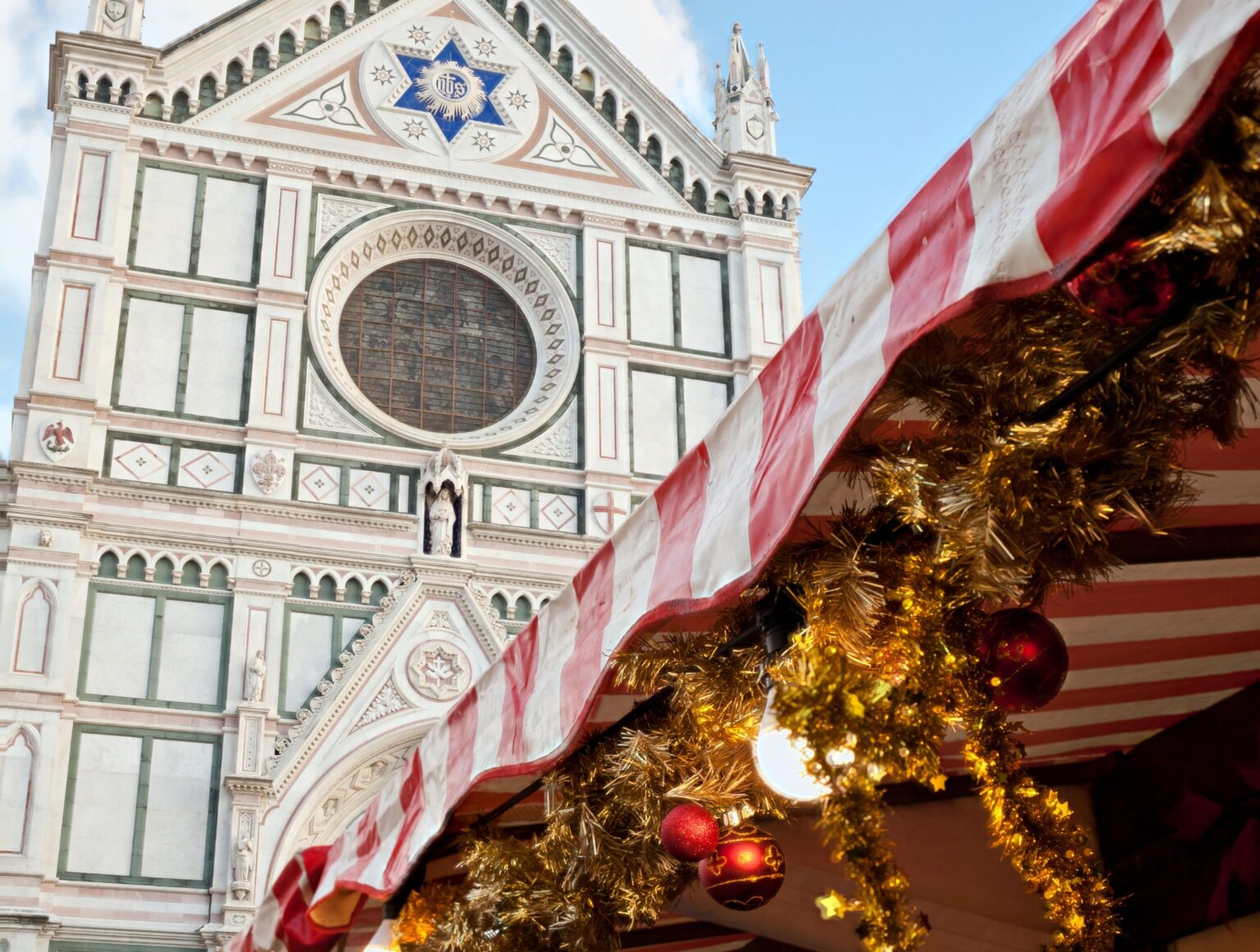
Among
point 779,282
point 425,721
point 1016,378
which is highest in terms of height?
point 779,282

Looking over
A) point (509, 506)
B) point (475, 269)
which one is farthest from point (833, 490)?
point (475, 269)

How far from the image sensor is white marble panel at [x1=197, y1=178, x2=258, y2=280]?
536 inches

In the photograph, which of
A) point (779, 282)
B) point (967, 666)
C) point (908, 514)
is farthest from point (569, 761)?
point (779, 282)

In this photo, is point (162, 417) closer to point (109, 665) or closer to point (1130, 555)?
point (109, 665)

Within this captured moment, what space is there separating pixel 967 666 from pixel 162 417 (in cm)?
1130

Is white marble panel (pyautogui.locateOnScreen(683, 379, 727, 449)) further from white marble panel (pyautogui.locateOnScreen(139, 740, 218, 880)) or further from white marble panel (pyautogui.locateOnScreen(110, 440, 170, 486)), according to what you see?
white marble panel (pyautogui.locateOnScreen(139, 740, 218, 880))

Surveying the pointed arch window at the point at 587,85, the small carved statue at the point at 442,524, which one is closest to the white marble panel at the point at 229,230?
the small carved statue at the point at 442,524

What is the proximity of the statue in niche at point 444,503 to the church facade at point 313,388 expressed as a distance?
31 mm

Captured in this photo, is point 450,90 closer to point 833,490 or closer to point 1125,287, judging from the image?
point 833,490

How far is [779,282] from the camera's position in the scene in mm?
15195

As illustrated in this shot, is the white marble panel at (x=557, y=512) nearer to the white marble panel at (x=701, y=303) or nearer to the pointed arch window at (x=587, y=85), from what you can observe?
the white marble panel at (x=701, y=303)

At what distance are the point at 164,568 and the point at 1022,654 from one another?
10.6 meters

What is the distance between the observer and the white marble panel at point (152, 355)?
12867 millimetres

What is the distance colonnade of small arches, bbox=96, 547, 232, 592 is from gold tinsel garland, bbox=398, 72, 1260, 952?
10.1m
